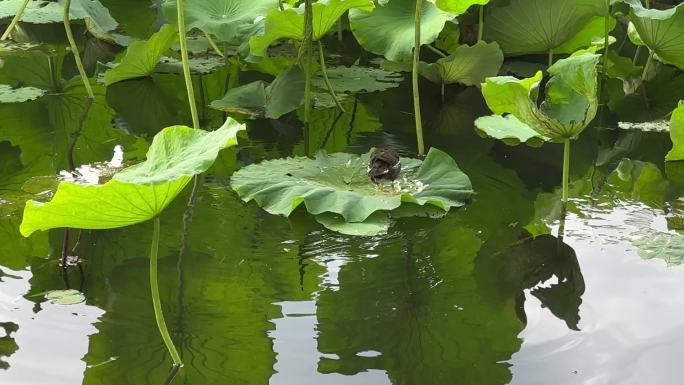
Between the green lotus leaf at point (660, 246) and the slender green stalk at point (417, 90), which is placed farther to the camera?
the slender green stalk at point (417, 90)

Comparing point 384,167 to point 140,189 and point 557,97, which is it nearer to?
point 557,97

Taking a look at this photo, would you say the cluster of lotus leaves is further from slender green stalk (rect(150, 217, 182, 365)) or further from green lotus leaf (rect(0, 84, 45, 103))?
green lotus leaf (rect(0, 84, 45, 103))

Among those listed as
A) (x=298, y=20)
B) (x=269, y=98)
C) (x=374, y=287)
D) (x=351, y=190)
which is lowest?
(x=374, y=287)

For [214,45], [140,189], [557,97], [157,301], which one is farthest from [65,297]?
[214,45]

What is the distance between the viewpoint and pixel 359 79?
312 centimetres

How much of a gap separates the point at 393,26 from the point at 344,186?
0.92 meters

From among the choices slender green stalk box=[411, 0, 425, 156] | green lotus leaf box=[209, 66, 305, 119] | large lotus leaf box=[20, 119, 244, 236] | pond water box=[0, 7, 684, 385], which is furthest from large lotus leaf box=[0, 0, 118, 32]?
large lotus leaf box=[20, 119, 244, 236]

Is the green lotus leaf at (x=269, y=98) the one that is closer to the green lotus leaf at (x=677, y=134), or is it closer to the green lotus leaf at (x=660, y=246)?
the green lotus leaf at (x=677, y=134)

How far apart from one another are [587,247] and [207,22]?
138 centimetres

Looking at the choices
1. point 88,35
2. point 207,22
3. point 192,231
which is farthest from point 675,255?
point 88,35

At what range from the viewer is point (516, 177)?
235 centimetres

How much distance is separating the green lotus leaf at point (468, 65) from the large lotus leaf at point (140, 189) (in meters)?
1.64

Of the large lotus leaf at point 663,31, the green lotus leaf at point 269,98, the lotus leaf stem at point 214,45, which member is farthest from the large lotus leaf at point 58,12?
the large lotus leaf at point 663,31

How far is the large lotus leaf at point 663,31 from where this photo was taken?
2.71m
